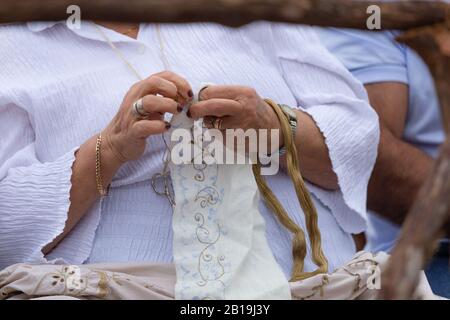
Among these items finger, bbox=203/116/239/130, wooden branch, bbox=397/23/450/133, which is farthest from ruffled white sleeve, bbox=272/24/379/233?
wooden branch, bbox=397/23/450/133

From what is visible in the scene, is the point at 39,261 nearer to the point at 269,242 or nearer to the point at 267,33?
the point at 269,242

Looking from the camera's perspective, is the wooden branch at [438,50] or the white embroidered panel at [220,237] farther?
the white embroidered panel at [220,237]

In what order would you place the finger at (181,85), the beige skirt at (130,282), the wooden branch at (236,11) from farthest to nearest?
1. the finger at (181,85)
2. the beige skirt at (130,282)
3. the wooden branch at (236,11)

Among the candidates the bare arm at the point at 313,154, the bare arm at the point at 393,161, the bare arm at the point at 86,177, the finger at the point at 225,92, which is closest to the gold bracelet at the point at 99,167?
the bare arm at the point at 86,177

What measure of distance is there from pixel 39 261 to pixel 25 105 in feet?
1.01

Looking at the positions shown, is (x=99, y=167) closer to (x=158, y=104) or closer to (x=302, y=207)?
(x=158, y=104)

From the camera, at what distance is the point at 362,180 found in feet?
6.07

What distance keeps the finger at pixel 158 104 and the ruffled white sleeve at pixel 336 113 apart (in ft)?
1.14

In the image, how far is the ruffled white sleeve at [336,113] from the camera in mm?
1781

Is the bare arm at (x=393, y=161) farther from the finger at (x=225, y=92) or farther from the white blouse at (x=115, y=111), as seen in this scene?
the finger at (x=225, y=92)

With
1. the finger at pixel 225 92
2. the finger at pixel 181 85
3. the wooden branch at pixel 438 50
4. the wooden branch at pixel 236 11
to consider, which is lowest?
the finger at pixel 225 92

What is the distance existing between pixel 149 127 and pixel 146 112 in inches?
1.1

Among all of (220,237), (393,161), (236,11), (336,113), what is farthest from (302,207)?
(236,11)
